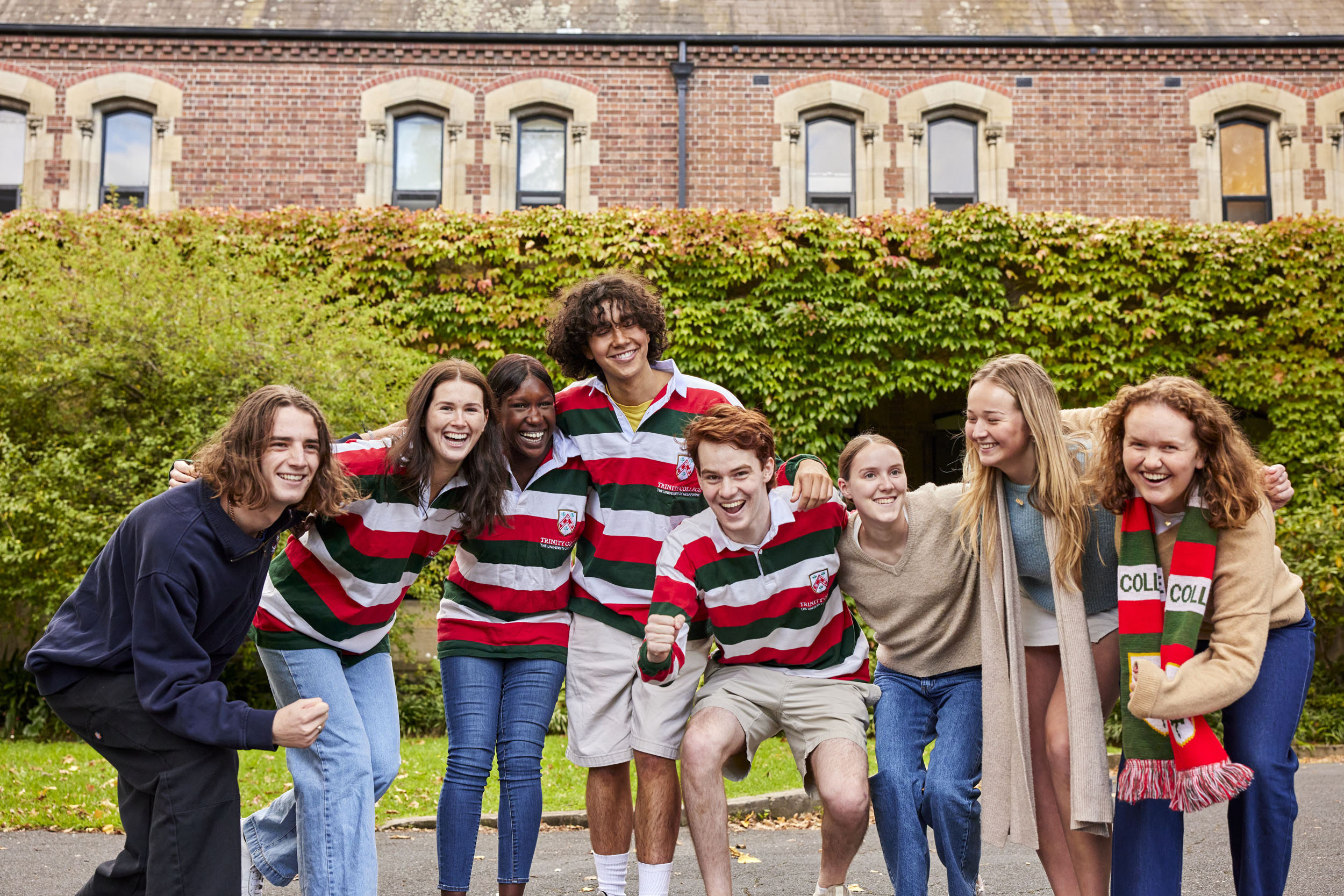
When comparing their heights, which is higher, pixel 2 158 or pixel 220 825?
pixel 2 158

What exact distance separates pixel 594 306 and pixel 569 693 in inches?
63.8

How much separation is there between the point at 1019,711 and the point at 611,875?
1.72m

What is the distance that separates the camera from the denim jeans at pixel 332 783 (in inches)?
143

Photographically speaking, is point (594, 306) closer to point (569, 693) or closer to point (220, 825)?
point (569, 693)

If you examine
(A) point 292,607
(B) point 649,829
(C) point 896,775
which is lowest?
(B) point 649,829

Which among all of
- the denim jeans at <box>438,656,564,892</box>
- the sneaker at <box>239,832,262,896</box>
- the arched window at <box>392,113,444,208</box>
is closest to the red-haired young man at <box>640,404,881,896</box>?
the denim jeans at <box>438,656,564,892</box>

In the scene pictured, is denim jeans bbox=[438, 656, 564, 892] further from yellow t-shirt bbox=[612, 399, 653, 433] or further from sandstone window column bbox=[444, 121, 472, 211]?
sandstone window column bbox=[444, 121, 472, 211]

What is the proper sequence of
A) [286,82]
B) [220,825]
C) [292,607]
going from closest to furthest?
[220,825] < [292,607] < [286,82]

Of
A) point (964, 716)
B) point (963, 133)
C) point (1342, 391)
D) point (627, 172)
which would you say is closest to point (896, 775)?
point (964, 716)

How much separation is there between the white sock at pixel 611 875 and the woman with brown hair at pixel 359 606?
920 millimetres

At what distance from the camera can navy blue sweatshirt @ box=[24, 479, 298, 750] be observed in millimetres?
3090

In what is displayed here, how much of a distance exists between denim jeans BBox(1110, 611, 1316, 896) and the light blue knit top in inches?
16.1

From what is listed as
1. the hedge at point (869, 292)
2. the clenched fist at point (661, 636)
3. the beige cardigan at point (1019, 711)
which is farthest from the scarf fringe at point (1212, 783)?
the hedge at point (869, 292)

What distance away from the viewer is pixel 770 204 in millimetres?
15414
